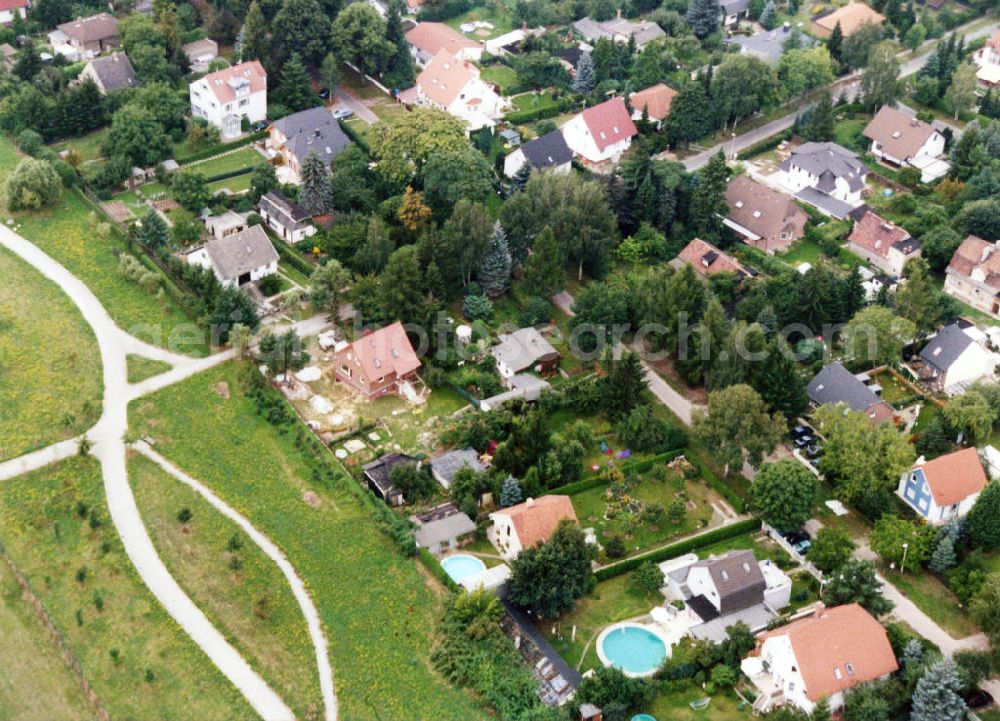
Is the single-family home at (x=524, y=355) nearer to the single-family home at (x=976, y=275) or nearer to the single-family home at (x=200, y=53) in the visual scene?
the single-family home at (x=976, y=275)

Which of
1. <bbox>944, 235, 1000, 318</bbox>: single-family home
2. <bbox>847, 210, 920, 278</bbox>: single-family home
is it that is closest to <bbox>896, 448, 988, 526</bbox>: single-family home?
<bbox>944, 235, 1000, 318</bbox>: single-family home

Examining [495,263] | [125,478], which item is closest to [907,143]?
[495,263]

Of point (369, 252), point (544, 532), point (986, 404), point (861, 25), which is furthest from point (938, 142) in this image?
point (544, 532)

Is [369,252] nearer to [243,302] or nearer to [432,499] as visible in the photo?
[243,302]

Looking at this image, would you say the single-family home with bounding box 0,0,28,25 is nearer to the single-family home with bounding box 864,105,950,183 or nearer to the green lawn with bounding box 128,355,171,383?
the green lawn with bounding box 128,355,171,383

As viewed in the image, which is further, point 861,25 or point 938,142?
point 861,25

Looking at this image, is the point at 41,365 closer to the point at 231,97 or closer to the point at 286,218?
the point at 286,218
